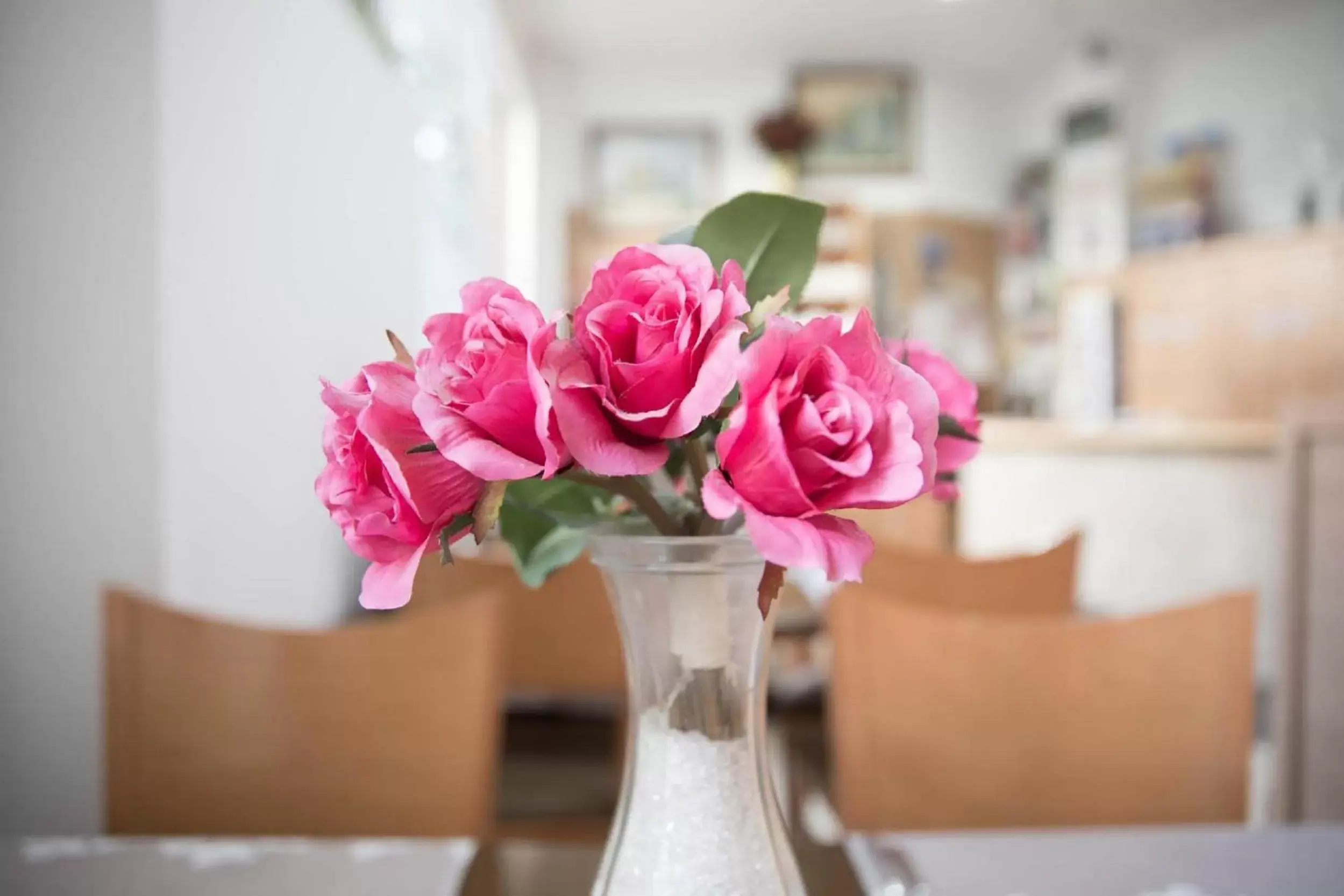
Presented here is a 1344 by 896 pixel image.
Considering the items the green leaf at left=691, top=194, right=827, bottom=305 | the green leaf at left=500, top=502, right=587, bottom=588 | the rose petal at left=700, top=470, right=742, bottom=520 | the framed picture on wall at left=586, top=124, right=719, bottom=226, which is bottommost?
the green leaf at left=500, top=502, right=587, bottom=588

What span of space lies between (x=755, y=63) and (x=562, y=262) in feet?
5.29

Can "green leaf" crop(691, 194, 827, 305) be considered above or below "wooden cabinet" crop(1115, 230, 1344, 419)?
below

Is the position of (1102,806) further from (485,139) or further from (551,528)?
(485,139)

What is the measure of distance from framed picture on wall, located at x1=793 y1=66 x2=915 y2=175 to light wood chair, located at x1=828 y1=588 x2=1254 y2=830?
4730 millimetres

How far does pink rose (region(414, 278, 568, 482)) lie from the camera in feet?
1.15

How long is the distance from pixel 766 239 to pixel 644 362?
0.46 ft

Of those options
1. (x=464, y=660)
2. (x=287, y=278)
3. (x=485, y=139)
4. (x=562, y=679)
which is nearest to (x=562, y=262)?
(x=485, y=139)

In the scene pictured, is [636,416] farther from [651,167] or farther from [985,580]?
[651,167]

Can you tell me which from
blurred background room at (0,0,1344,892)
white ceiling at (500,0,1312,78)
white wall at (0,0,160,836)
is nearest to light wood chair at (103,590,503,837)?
blurred background room at (0,0,1344,892)

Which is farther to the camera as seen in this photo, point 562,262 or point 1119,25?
point 562,262

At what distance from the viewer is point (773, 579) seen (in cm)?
37

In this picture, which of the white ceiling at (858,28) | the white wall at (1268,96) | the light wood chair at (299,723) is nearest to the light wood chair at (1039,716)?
the light wood chair at (299,723)

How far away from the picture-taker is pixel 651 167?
5.32 metres

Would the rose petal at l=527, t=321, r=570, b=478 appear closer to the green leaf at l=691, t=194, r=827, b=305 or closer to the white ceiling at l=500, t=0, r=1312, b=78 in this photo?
the green leaf at l=691, t=194, r=827, b=305
